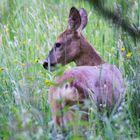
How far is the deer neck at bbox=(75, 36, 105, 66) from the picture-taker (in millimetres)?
5672

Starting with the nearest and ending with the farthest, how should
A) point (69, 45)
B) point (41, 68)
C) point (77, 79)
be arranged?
point (77, 79) < point (69, 45) < point (41, 68)

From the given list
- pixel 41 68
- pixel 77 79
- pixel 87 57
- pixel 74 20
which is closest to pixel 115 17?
pixel 77 79

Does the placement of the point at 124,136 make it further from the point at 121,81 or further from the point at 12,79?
the point at 12,79

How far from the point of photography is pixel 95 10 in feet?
9.82

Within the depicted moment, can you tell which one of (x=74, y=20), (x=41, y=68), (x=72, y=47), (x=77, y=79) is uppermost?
(x=74, y=20)

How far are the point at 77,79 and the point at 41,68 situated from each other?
210 centimetres

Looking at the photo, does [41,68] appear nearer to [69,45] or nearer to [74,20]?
[69,45]

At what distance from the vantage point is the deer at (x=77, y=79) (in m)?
4.03

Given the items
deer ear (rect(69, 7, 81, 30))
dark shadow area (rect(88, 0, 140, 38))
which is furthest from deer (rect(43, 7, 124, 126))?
dark shadow area (rect(88, 0, 140, 38))

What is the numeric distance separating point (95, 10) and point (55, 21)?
423cm

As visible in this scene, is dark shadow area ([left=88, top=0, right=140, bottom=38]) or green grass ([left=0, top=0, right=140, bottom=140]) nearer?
dark shadow area ([left=88, top=0, right=140, bottom=38])

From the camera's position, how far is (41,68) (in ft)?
20.5

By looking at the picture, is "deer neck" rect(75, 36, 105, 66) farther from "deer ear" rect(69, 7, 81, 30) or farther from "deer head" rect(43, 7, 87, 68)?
"deer ear" rect(69, 7, 81, 30)

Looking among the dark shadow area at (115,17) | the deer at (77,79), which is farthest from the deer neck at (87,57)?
the dark shadow area at (115,17)
